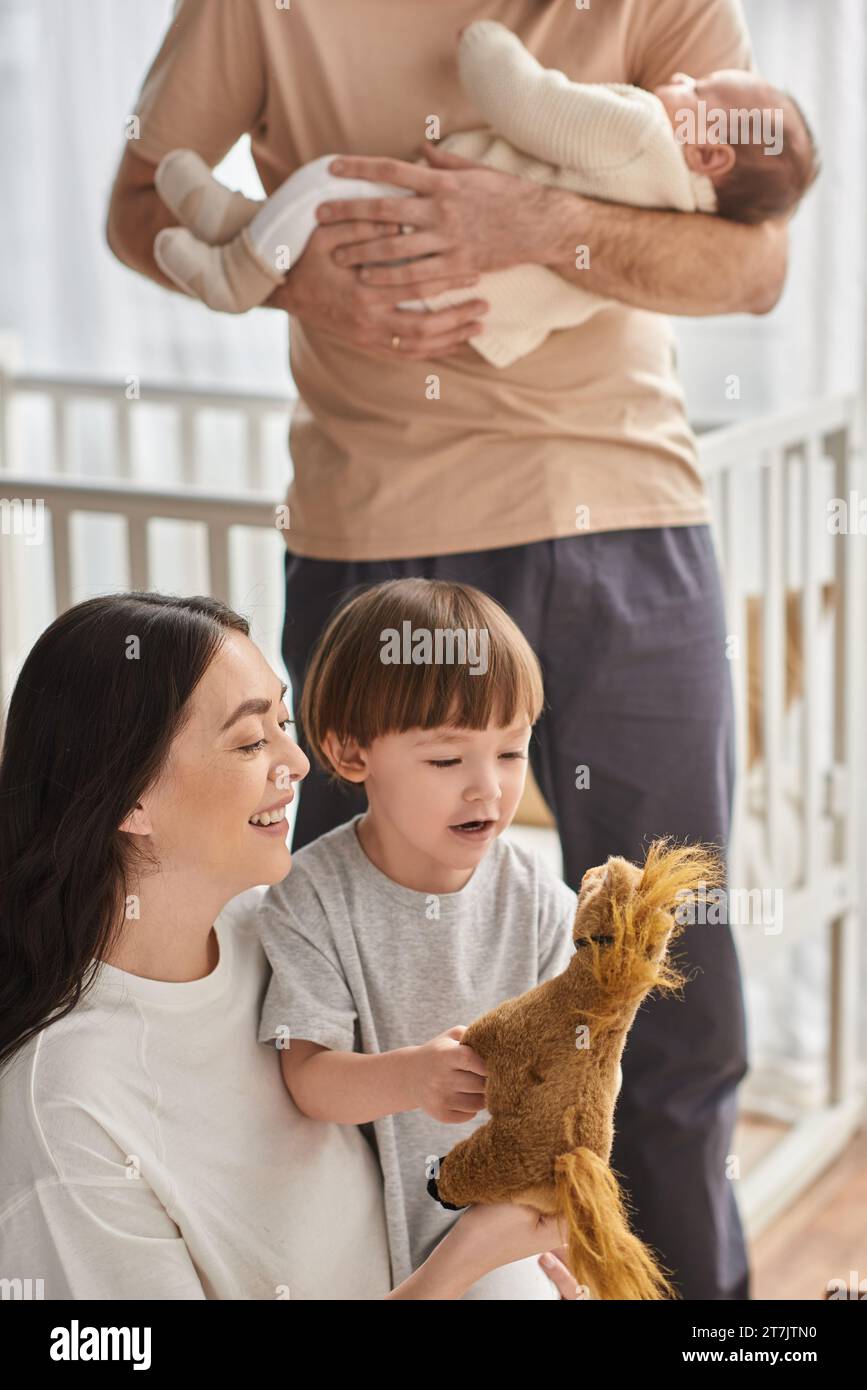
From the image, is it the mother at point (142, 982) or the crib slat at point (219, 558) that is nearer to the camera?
the mother at point (142, 982)

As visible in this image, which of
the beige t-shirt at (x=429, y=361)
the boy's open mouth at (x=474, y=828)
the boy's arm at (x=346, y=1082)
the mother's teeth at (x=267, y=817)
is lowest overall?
the boy's arm at (x=346, y=1082)

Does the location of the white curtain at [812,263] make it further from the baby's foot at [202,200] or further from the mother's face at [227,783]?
the mother's face at [227,783]

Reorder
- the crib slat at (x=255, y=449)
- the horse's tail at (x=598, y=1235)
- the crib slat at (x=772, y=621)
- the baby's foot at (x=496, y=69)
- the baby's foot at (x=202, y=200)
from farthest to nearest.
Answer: the crib slat at (x=255, y=449), the crib slat at (x=772, y=621), the baby's foot at (x=202, y=200), the baby's foot at (x=496, y=69), the horse's tail at (x=598, y=1235)

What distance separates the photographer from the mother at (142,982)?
2.55ft

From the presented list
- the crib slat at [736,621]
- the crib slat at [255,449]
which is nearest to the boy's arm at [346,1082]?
the crib slat at [736,621]

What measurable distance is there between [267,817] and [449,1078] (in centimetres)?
16

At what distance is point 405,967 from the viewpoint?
2.85ft

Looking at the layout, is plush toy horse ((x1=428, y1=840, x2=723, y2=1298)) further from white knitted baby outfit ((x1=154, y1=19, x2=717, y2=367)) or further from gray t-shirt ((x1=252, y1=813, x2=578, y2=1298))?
white knitted baby outfit ((x1=154, y1=19, x2=717, y2=367))

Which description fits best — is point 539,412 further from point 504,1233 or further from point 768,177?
point 504,1233

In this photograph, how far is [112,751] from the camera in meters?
0.79

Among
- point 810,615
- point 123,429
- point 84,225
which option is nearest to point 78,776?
point 810,615

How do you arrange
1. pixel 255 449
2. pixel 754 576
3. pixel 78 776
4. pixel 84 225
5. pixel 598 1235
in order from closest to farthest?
pixel 598 1235 → pixel 78 776 → pixel 754 576 → pixel 255 449 → pixel 84 225

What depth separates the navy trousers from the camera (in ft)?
3.78

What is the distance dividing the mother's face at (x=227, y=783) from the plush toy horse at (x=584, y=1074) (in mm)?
152
